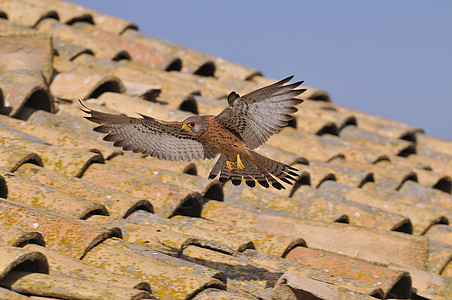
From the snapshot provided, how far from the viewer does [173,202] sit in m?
4.20

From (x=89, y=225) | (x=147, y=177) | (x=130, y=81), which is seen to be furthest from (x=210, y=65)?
(x=89, y=225)

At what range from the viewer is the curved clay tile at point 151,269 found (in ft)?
10.0

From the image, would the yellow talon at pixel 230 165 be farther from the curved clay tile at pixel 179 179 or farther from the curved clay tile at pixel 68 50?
the curved clay tile at pixel 68 50

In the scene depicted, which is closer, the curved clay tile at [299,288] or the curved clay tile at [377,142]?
the curved clay tile at [299,288]

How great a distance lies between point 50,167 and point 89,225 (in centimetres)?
97

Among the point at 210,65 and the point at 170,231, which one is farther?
the point at 210,65

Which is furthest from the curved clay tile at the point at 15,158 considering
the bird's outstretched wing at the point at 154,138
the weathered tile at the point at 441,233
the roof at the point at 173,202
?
the weathered tile at the point at 441,233

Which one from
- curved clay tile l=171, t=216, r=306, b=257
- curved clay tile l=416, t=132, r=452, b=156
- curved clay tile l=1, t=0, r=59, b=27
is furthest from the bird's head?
curved clay tile l=416, t=132, r=452, b=156

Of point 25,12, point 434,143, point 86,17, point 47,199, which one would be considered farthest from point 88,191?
point 434,143

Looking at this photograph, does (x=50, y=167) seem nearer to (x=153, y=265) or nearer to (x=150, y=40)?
(x=153, y=265)

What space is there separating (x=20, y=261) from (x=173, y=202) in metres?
1.53

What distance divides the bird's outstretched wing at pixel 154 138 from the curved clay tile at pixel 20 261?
65.9 inches

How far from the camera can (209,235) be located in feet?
13.0

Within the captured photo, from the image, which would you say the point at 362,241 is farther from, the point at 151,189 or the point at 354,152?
the point at 354,152
